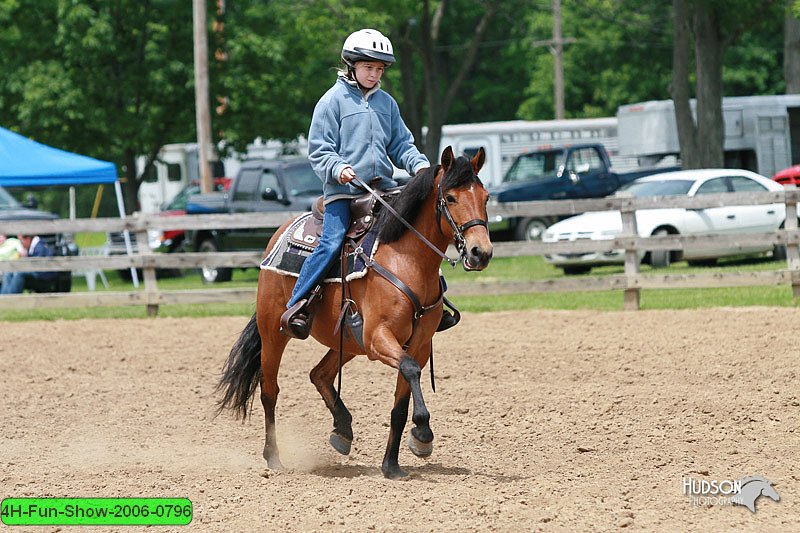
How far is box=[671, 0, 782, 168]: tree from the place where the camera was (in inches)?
923

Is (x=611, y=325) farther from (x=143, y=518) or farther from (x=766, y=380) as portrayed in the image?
(x=143, y=518)

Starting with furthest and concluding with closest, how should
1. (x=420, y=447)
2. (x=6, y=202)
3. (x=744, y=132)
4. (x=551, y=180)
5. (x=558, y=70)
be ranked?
(x=558, y=70), (x=744, y=132), (x=551, y=180), (x=6, y=202), (x=420, y=447)

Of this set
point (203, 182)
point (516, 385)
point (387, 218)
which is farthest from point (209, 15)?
point (387, 218)

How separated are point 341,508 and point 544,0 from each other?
143 ft

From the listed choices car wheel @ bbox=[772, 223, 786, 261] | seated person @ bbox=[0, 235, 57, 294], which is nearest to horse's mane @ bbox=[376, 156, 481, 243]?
seated person @ bbox=[0, 235, 57, 294]

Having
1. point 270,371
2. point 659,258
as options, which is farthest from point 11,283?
point 270,371

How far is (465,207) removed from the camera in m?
6.21

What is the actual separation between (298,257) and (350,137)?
0.90 metres

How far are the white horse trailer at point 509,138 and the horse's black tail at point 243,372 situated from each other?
2279cm

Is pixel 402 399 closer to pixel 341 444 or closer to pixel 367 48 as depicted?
pixel 341 444

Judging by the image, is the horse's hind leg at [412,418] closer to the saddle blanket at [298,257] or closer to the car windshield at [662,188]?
the saddle blanket at [298,257]

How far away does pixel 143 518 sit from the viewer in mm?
5680

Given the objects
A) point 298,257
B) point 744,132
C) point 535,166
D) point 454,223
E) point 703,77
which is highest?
point 703,77

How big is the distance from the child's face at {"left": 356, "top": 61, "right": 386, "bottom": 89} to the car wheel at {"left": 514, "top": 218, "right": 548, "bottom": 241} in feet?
54.3
